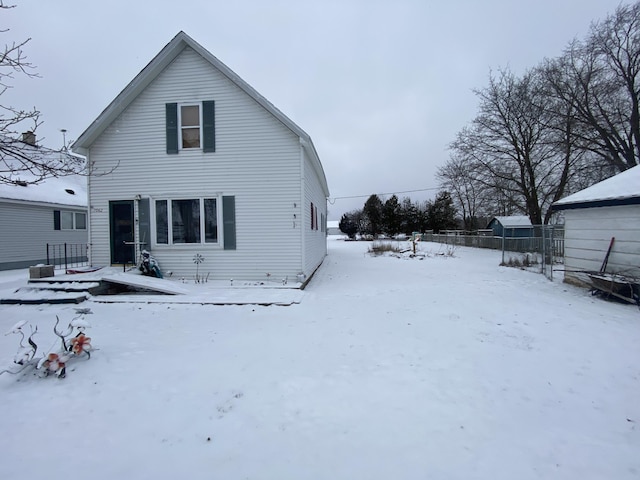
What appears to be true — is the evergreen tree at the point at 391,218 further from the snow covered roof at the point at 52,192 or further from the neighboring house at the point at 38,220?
the neighboring house at the point at 38,220

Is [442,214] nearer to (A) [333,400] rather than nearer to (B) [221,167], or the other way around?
(B) [221,167]

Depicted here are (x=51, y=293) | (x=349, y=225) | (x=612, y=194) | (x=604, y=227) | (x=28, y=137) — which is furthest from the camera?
(x=349, y=225)

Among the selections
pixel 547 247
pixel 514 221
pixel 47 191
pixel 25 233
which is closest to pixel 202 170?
pixel 25 233

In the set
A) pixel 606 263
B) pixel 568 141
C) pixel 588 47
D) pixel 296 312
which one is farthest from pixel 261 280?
pixel 588 47

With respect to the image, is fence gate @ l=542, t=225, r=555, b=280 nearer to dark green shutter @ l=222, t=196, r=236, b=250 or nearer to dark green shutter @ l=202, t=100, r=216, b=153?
dark green shutter @ l=222, t=196, r=236, b=250

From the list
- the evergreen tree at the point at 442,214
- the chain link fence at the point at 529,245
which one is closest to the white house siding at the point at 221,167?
the chain link fence at the point at 529,245

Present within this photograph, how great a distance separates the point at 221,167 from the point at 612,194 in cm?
1053

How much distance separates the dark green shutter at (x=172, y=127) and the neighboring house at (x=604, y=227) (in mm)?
11456

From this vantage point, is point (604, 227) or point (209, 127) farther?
point (209, 127)

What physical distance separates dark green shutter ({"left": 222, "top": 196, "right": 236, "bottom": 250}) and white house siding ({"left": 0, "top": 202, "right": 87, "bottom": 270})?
11018mm

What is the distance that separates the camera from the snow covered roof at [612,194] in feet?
25.3

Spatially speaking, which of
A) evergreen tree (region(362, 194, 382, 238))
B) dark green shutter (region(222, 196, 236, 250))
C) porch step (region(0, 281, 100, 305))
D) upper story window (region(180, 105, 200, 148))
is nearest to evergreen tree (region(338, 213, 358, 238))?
evergreen tree (region(362, 194, 382, 238))

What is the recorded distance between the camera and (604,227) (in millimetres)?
8422

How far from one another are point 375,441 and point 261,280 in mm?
6974
